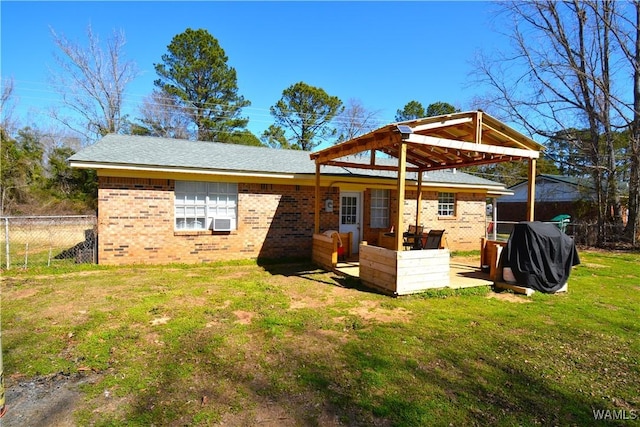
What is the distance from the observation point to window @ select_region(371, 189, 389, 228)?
12141mm

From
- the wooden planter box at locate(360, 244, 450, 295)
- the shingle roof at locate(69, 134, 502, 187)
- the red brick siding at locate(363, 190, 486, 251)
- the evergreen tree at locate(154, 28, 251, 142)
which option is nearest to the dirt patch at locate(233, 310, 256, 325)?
the wooden planter box at locate(360, 244, 450, 295)

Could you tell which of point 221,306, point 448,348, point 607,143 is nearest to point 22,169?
point 221,306

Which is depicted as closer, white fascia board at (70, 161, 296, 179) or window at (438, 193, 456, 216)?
white fascia board at (70, 161, 296, 179)

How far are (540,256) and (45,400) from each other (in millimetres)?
8183

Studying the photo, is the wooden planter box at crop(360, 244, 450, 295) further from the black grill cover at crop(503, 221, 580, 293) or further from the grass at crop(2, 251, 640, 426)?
the black grill cover at crop(503, 221, 580, 293)

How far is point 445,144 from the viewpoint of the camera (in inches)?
273

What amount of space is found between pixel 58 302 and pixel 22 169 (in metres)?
22.3

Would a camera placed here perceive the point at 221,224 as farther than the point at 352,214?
No

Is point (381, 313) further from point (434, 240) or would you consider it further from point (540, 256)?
point (434, 240)

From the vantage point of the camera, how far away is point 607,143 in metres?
17.3

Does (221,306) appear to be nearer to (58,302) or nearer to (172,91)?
(58,302)

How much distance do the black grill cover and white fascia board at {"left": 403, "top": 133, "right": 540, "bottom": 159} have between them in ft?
5.34

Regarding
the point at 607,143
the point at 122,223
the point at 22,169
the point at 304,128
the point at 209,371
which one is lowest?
the point at 209,371

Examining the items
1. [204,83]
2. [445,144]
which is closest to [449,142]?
[445,144]
